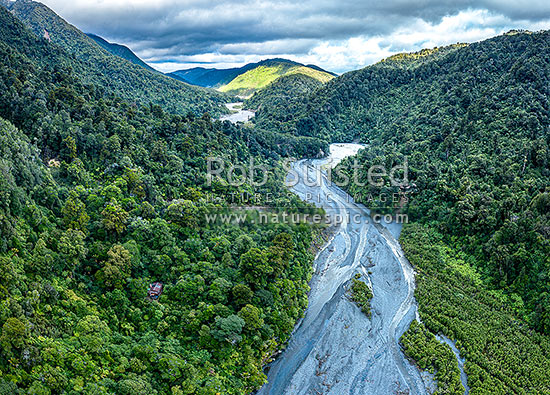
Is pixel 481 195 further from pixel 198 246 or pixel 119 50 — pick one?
pixel 119 50

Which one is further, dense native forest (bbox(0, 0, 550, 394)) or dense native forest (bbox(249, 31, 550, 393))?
dense native forest (bbox(249, 31, 550, 393))

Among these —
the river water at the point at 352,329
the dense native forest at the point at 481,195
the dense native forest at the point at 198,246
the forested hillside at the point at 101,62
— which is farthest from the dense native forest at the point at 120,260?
the forested hillside at the point at 101,62

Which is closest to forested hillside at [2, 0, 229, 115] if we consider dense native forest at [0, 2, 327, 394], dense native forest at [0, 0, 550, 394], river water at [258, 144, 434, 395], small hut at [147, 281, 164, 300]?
dense native forest at [0, 0, 550, 394]

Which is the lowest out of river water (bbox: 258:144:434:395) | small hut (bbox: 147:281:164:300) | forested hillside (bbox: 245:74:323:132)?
river water (bbox: 258:144:434:395)

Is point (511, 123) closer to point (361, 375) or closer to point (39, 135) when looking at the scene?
point (361, 375)

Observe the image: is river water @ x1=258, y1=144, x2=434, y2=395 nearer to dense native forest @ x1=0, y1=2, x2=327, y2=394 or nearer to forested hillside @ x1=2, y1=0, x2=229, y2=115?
dense native forest @ x1=0, y1=2, x2=327, y2=394

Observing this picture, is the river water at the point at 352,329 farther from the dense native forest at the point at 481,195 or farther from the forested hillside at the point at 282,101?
the forested hillside at the point at 282,101
